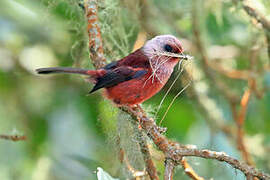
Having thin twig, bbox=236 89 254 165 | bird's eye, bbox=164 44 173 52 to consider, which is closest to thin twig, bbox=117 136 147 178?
bird's eye, bbox=164 44 173 52

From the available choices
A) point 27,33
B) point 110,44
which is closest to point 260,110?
point 110,44

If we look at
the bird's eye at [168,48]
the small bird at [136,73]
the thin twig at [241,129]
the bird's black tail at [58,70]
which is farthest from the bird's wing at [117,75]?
the thin twig at [241,129]

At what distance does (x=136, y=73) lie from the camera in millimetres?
3082

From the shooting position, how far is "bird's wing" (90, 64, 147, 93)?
118 inches

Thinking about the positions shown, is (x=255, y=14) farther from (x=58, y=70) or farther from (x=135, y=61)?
(x=58, y=70)

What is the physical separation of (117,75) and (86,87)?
939 millimetres

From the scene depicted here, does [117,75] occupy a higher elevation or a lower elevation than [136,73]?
lower

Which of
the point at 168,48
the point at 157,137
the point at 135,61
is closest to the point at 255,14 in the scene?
the point at 168,48

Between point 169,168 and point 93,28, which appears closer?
point 169,168

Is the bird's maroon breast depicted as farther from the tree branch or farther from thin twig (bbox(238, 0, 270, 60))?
thin twig (bbox(238, 0, 270, 60))

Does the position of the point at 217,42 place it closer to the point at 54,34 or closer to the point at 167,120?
the point at 167,120

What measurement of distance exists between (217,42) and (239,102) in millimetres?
718

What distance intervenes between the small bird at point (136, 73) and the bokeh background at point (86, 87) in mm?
406

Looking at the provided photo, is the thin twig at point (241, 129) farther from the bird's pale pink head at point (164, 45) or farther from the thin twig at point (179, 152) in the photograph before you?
the thin twig at point (179, 152)
